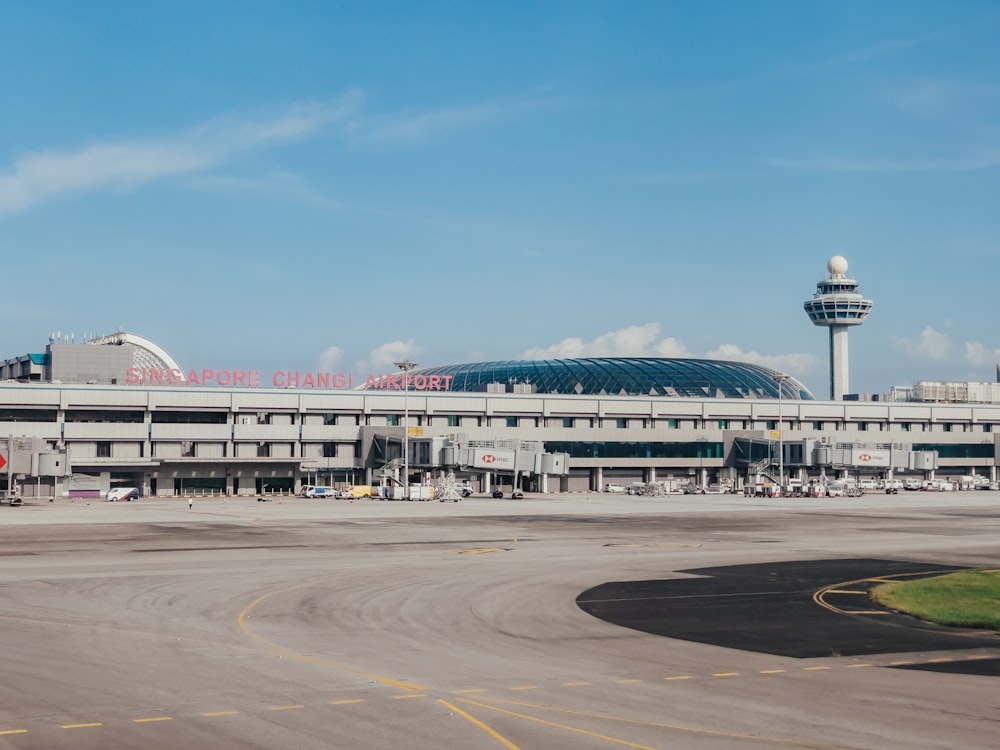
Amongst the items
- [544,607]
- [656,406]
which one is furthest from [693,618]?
[656,406]

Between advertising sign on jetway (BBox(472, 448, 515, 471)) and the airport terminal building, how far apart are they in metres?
0.20

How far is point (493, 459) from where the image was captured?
155m

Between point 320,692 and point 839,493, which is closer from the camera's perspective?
point 320,692

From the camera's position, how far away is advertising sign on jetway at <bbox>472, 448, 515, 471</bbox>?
153625mm

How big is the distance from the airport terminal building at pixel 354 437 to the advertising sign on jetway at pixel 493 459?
0.20 meters

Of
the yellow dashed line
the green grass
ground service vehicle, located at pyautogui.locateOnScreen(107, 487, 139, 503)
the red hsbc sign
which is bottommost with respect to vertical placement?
ground service vehicle, located at pyautogui.locateOnScreen(107, 487, 139, 503)

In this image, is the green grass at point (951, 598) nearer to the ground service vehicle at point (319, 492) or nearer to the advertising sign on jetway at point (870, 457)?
the ground service vehicle at point (319, 492)

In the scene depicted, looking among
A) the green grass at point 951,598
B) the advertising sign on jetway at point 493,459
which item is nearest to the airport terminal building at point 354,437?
the advertising sign on jetway at point 493,459

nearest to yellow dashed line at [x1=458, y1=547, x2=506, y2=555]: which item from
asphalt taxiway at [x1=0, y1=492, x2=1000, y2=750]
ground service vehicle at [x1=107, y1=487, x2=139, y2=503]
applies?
asphalt taxiway at [x1=0, y1=492, x2=1000, y2=750]

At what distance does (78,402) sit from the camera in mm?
157125

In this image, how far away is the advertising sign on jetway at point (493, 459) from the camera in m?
154

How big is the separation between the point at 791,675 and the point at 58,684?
18547 millimetres

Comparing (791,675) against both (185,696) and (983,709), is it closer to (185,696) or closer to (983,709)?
(983,709)

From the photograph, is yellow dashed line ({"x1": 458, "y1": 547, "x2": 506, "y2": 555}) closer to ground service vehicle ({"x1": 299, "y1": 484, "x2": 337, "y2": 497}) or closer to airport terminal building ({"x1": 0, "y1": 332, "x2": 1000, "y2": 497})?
airport terminal building ({"x1": 0, "y1": 332, "x2": 1000, "y2": 497})
